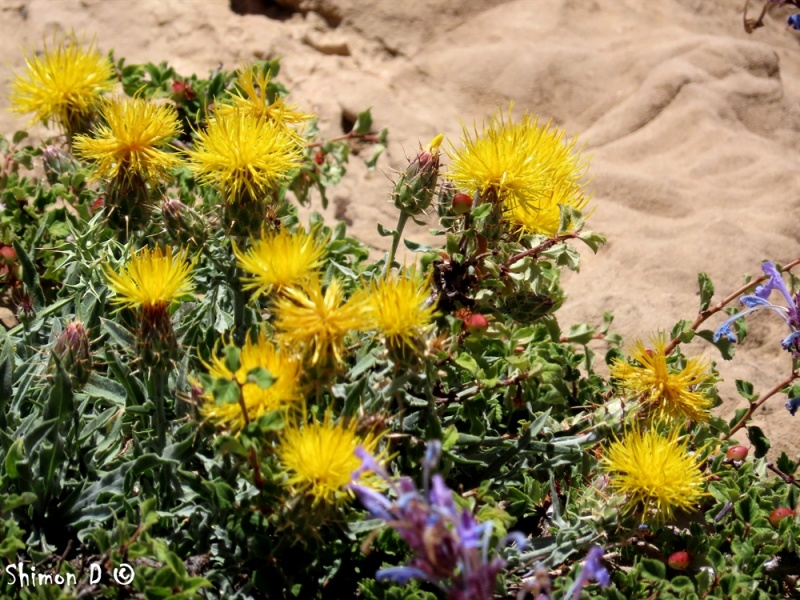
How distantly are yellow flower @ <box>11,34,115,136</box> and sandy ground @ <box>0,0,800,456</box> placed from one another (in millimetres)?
1532

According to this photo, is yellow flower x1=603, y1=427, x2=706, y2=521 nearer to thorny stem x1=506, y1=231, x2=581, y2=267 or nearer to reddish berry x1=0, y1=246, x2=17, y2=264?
thorny stem x1=506, y1=231, x2=581, y2=267

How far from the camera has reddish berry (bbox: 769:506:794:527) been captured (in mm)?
2416

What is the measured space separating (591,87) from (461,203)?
315 centimetres

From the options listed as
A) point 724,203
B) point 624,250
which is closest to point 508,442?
point 624,250

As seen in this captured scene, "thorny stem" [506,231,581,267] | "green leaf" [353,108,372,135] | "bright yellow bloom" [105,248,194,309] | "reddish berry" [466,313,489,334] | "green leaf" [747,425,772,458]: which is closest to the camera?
"bright yellow bloom" [105,248,194,309]

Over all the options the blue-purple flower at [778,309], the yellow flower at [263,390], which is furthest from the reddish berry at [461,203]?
the blue-purple flower at [778,309]

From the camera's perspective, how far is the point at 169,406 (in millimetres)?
2402

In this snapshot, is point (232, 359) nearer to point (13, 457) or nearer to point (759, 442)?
point (13, 457)

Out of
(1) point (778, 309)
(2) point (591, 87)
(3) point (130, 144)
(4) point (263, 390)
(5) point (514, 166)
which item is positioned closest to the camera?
(4) point (263, 390)

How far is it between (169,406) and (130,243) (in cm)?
47

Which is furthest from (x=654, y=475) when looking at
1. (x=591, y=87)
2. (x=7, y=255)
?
(x=591, y=87)

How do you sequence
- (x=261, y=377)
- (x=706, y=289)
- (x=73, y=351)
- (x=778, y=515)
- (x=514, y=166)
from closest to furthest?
(x=261, y=377) < (x=73, y=351) < (x=514, y=166) < (x=778, y=515) < (x=706, y=289)

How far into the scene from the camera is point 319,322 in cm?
174

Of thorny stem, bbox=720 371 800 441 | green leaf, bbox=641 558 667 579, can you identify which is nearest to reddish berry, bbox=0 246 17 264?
green leaf, bbox=641 558 667 579
